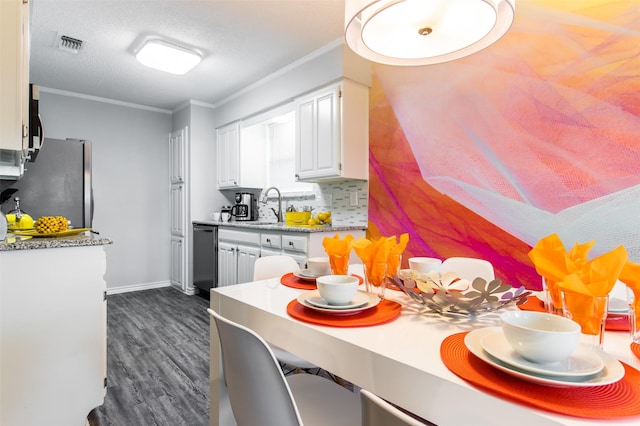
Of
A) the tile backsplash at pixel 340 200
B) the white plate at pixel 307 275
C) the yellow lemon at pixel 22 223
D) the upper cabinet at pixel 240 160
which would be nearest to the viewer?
the white plate at pixel 307 275

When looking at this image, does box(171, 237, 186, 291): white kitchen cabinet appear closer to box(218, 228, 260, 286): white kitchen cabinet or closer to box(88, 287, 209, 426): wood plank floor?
box(88, 287, 209, 426): wood plank floor

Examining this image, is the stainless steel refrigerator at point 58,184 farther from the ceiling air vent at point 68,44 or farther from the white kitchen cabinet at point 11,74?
the white kitchen cabinet at point 11,74

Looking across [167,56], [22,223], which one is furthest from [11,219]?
[167,56]

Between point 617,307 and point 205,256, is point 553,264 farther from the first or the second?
point 205,256

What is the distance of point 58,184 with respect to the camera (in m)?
3.43

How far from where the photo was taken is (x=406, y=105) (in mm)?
2877

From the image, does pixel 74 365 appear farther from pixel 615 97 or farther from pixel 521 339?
pixel 615 97

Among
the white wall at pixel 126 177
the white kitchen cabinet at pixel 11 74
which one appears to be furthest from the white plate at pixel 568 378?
the white wall at pixel 126 177

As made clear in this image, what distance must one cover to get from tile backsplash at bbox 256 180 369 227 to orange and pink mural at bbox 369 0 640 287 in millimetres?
294

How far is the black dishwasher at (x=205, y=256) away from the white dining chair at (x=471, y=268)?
2875 millimetres

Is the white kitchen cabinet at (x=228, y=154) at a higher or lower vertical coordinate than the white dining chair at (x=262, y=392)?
higher

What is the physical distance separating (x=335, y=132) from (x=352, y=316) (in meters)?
2.26

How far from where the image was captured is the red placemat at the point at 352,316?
3.14 feet

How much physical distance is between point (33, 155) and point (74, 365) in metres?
2.21
